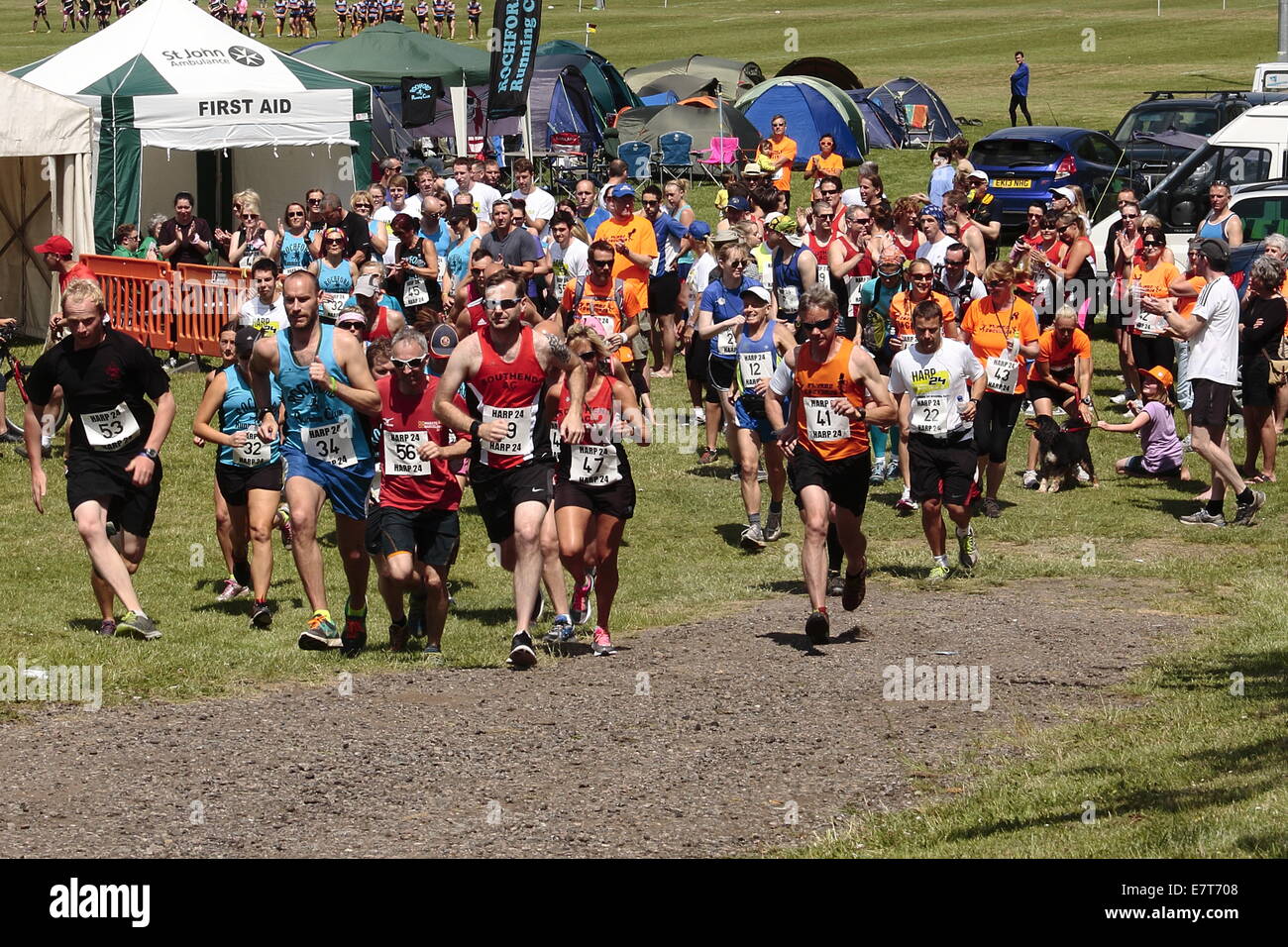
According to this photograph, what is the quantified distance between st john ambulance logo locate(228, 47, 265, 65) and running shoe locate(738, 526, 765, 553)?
1258cm

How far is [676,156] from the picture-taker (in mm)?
33344

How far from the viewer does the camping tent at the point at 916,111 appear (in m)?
38.4

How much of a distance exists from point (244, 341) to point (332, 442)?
58.3 inches

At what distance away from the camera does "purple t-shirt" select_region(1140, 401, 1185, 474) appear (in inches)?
636

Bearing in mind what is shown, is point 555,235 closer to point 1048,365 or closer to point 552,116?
point 1048,365

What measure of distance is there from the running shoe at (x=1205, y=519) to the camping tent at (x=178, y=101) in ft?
42.7

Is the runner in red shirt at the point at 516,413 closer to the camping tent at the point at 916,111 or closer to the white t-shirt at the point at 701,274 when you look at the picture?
the white t-shirt at the point at 701,274

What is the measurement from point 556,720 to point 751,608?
135 inches

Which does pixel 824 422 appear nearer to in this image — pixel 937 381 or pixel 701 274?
pixel 937 381

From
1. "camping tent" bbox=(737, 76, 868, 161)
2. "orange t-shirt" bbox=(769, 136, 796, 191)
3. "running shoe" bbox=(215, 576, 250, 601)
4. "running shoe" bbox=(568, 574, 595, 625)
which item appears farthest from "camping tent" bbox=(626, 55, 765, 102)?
"running shoe" bbox=(568, 574, 595, 625)

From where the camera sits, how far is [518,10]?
27.6 metres

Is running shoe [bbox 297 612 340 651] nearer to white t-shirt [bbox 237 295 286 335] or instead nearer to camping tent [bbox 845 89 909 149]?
white t-shirt [bbox 237 295 286 335]

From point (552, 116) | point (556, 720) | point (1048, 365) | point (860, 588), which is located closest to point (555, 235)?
point (1048, 365)

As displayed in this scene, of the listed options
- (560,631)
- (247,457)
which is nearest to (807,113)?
(247,457)
